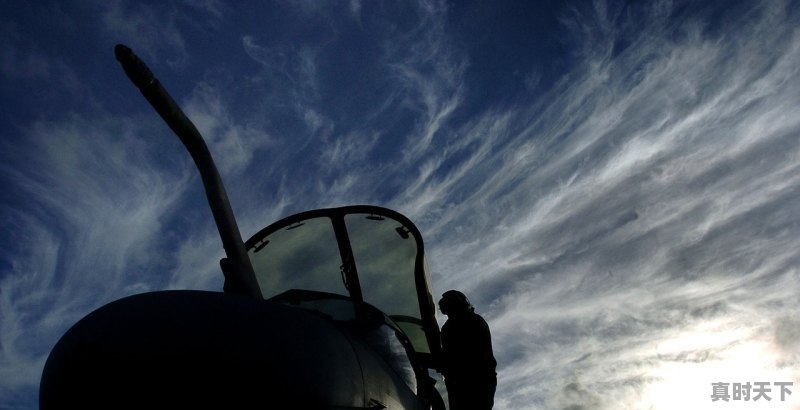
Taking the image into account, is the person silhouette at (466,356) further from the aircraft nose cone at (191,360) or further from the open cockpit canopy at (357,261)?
the aircraft nose cone at (191,360)

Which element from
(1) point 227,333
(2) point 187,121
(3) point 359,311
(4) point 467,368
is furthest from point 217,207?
(4) point 467,368

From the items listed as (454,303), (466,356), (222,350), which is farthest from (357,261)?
(222,350)

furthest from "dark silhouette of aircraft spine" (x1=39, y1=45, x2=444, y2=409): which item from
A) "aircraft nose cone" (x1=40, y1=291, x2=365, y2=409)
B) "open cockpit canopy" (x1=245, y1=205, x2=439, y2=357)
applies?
"open cockpit canopy" (x1=245, y1=205, x2=439, y2=357)

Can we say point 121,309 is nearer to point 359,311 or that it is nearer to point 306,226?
point 359,311

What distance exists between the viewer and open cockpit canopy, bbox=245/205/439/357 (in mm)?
5453

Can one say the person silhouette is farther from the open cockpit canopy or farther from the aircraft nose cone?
the aircraft nose cone

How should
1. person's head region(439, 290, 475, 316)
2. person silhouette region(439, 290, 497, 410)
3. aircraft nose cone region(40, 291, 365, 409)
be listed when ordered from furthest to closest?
person's head region(439, 290, 475, 316)
person silhouette region(439, 290, 497, 410)
aircraft nose cone region(40, 291, 365, 409)

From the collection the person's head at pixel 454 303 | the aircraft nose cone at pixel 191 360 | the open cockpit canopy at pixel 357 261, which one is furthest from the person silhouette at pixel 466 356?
the aircraft nose cone at pixel 191 360

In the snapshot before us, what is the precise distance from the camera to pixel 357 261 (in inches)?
223

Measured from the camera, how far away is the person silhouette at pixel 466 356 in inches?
190

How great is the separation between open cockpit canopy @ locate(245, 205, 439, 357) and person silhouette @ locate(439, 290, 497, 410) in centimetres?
24

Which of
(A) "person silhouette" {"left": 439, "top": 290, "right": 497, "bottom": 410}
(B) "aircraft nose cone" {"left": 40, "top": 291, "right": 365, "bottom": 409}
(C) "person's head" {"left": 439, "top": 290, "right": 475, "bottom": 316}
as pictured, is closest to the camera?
(B) "aircraft nose cone" {"left": 40, "top": 291, "right": 365, "bottom": 409}

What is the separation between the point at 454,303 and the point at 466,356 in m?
0.60

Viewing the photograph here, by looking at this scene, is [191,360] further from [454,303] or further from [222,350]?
[454,303]
